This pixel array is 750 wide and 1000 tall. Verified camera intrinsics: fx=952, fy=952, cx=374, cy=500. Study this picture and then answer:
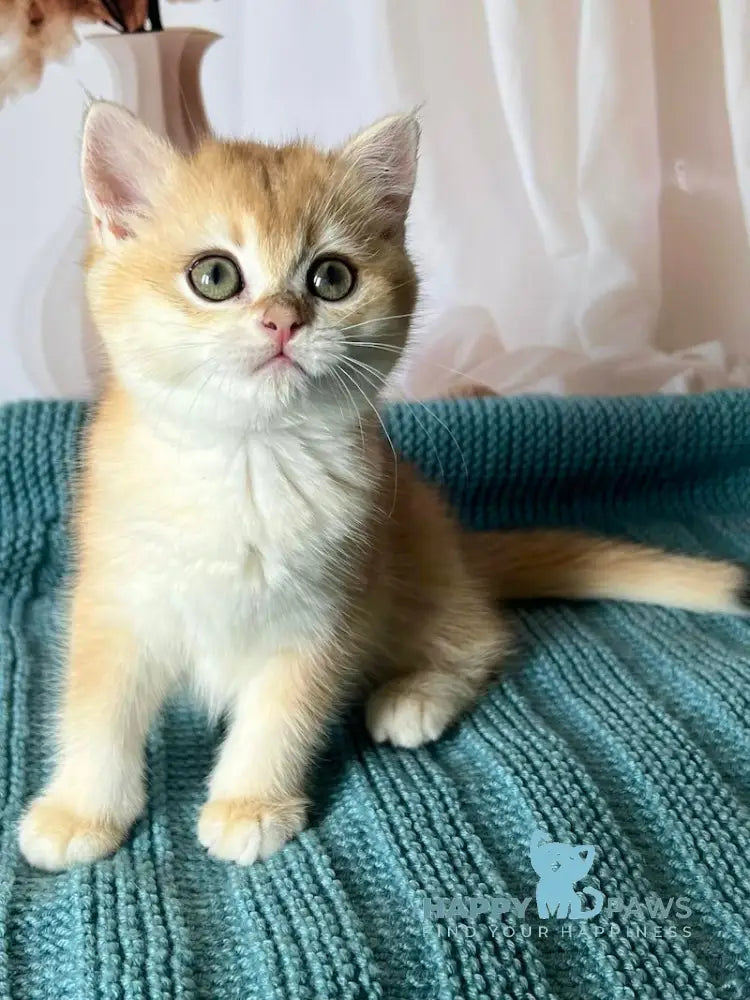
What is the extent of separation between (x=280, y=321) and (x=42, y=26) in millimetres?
902

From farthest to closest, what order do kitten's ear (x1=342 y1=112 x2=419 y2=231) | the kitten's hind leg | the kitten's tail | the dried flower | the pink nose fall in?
1. the dried flower
2. the kitten's tail
3. the kitten's hind leg
4. kitten's ear (x1=342 y1=112 x2=419 y2=231)
5. the pink nose

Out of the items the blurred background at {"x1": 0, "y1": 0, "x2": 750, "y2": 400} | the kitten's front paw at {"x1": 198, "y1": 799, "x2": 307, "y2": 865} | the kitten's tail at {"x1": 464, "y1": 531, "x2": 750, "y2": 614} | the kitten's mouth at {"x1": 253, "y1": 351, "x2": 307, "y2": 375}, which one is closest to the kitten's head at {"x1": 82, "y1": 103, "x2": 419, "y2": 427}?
the kitten's mouth at {"x1": 253, "y1": 351, "x2": 307, "y2": 375}

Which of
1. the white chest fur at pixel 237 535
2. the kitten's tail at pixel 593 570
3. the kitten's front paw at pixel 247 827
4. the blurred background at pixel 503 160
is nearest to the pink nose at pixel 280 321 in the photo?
the white chest fur at pixel 237 535

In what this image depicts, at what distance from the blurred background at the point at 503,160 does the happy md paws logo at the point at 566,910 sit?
2.56ft

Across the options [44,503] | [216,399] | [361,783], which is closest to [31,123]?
[44,503]

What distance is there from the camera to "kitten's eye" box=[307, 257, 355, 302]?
26.8 inches

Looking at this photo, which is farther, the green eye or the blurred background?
the blurred background

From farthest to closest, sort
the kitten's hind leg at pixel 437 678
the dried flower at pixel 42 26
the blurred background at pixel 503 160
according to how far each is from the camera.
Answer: the blurred background at pixel 503 160, the dried flower at pixel 42 26, the kitten's hind leg at pixel 437 678

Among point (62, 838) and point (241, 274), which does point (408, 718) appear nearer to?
point (62, 838)

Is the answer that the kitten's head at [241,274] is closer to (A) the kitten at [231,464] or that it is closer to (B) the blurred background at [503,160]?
(A) the kitten at [231,464]

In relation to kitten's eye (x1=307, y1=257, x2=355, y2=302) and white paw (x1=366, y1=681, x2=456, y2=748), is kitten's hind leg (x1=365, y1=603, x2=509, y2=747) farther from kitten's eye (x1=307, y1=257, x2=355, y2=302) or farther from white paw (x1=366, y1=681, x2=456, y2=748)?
kitten's eye (x1=307, y1=257, x2=355, y2=302)

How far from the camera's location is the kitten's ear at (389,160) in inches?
30.0

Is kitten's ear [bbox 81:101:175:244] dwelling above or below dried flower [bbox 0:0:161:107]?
below

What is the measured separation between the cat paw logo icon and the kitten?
0.62ft
